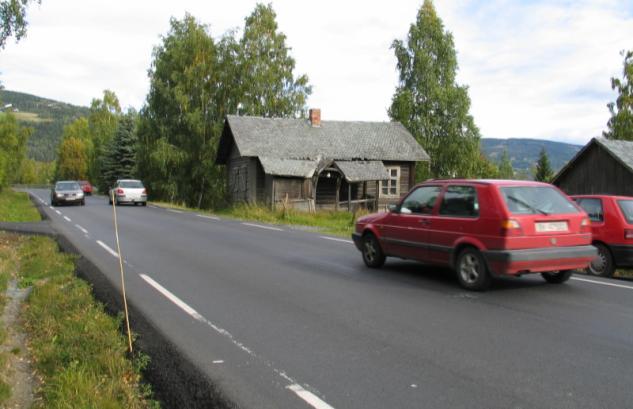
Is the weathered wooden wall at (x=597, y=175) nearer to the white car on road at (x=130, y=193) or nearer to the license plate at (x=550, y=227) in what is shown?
the license plate at (x=550, y=227)

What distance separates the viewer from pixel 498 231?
7676 millimetres

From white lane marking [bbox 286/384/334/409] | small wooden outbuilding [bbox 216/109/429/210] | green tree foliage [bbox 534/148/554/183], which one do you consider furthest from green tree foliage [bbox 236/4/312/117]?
white lane marking [bbox 286/384/334/409]

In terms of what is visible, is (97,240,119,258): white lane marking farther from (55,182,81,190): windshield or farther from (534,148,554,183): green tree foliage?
(534,148,554,183): green tree foliage

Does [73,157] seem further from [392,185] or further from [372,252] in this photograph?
[372,252]

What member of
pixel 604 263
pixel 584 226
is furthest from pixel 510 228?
pixel 604 263

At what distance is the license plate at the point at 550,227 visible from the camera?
7.82m

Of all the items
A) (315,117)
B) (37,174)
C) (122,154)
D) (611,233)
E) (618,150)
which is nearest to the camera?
(611,233)

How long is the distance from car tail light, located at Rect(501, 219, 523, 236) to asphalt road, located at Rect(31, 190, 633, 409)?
0.86 metres

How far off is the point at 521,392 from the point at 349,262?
690 cm

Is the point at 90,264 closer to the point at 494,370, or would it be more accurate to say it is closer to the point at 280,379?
the point at 280,379

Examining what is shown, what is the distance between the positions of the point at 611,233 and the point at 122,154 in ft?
194

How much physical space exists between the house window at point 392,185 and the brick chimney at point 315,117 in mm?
5744

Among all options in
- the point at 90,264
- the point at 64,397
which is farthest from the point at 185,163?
the point at 64,397

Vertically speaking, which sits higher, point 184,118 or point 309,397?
point 184,118
